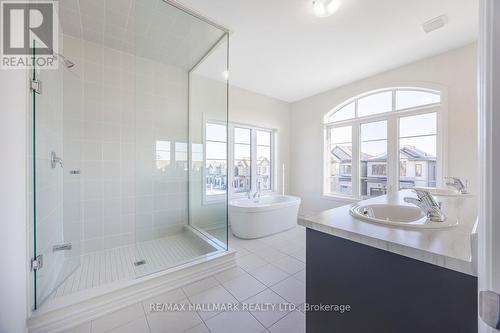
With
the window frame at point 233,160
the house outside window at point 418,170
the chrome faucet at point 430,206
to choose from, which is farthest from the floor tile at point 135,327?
the house outside window at point 418,170

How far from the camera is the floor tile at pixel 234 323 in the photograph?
4.78 ft

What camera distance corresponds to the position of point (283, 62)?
2.98 meters

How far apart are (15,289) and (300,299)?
2.07 meters

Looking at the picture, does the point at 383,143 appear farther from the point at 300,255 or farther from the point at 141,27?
the point at 141,27

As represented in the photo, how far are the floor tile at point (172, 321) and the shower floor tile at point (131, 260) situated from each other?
1.61 ft

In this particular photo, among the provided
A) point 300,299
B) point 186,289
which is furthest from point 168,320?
point 300,299

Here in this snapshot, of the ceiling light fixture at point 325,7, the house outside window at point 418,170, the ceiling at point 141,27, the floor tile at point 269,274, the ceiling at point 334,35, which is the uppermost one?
the ceiling at point 141,27

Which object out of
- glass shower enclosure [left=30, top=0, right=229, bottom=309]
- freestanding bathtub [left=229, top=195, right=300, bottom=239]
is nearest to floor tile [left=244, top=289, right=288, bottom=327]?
glass shower enclosure [left=30, top=0, right=229, bottom=309]

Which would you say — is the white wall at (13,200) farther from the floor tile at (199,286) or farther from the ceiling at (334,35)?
the ceiling at (334,35)

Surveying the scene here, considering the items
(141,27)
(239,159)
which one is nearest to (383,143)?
(239,159)

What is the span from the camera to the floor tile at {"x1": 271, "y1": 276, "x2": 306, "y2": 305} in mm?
1779

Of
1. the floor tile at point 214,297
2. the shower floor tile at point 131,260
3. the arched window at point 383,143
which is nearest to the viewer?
the floor tile at point 214,297

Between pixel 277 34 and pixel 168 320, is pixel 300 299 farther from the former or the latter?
pixel 277 34

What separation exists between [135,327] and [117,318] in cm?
21
